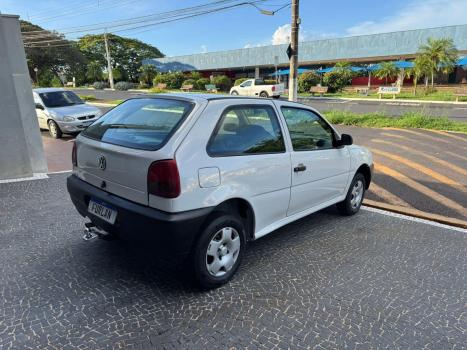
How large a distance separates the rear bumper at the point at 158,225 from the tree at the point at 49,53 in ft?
187

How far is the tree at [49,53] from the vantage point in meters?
55.5

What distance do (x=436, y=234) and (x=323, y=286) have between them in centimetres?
213

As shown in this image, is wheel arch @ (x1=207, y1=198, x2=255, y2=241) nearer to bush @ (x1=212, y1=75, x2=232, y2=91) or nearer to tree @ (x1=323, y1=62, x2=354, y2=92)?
tree @ (x1=323, y1=62, x2=354, y2=92)

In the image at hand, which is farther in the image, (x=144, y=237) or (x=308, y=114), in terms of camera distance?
(x=308, y=114)

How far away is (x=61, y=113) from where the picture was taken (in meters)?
11.1

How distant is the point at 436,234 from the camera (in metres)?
4.38

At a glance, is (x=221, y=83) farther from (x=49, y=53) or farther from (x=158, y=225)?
(x=158, y=225)

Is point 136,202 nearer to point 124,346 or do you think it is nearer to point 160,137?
point 160,137

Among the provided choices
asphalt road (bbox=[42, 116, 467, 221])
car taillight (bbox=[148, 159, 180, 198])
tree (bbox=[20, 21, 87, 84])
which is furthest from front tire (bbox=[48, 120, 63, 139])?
tree (bbox=[20, 21, 87, 84])

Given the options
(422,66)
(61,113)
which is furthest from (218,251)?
(422,66)

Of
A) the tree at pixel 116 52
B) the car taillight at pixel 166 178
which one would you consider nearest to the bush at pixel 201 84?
the tree at pixel 116 52

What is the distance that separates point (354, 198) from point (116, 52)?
7106 cm

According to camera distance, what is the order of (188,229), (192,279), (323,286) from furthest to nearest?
(323,286)
(192,279)
(188,229)

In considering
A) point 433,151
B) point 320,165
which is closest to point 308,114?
point 320,165
